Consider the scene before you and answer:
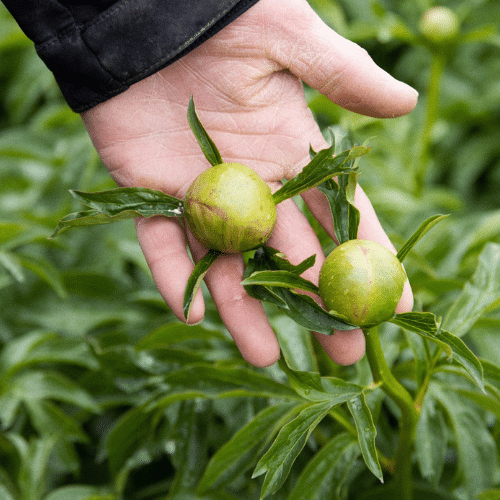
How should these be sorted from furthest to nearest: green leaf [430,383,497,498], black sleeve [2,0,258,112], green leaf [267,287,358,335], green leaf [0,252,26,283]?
green leaf [0,252,26,283] → black sleeve [2,0,258,112] → green leaf [430,383,497,498] → green leaf [267,287,358,335]

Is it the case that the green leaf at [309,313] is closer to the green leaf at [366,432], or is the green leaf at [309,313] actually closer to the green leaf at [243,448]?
the green leaf at [366,432]

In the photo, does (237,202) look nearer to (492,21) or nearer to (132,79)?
(132,79)

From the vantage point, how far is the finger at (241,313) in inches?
47.9

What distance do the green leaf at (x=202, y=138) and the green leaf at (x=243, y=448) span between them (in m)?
0.55

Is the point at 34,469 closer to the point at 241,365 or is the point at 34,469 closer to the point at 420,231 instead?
the point at 241,365

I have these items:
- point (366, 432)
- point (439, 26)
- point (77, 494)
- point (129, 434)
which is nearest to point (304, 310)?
point (366, 432)

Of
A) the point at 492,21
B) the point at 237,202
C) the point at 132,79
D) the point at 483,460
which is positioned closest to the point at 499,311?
the point at 483,460

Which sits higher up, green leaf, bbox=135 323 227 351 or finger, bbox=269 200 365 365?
finger, bbox=269 200 365 365

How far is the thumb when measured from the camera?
4.25ft

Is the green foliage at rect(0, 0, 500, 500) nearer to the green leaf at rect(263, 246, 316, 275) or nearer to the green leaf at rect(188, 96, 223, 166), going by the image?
the green leaf at rect(263, 246, 316, 275)

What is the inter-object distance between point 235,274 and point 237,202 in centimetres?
24

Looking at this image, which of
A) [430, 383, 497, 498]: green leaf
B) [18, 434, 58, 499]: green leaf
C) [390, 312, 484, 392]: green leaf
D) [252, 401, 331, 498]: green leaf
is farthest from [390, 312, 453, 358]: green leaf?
[18, 434, 58, 499]: green leaf

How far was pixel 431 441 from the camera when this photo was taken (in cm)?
124

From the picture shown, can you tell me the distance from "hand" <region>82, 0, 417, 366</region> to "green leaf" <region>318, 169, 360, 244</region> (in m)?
0.13
